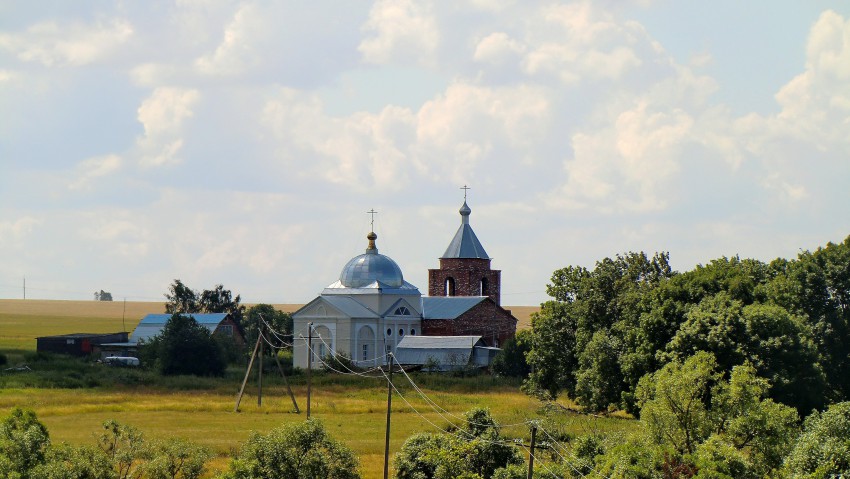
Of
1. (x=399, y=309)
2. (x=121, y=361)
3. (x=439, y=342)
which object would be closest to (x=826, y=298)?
(x=439, y=342)

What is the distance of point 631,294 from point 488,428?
929 inches

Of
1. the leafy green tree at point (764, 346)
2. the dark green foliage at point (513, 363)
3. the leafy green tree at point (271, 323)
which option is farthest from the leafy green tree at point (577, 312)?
the leafy green tree at point (271, 323)

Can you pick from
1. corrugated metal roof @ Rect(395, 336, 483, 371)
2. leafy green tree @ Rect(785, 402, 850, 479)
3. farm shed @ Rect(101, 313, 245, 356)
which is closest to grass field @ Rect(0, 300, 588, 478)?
corrugated metal roof @ Rect(395, 336, 483, 371)

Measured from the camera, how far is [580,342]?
2333 inches

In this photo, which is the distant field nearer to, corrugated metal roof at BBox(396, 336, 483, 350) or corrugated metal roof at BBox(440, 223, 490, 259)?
corrugated metal roof at BBox(440, 223, 490, 259)

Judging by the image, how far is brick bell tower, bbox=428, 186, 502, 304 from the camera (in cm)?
9781

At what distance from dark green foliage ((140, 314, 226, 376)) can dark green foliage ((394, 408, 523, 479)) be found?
43299 mm

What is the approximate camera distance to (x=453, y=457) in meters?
34.2

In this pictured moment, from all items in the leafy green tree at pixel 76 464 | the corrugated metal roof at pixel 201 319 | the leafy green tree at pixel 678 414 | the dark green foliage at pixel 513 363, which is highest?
the corrugated metal roof at pixel 201 319

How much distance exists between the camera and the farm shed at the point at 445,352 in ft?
275

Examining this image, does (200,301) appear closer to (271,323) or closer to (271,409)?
(271,323)

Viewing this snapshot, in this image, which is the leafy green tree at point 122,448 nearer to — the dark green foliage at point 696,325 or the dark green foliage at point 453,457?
the dark green foliage at point 453,457

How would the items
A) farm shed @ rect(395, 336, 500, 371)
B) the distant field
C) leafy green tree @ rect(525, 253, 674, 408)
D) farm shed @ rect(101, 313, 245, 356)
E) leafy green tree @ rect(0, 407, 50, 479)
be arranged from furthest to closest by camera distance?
the distant field, farm shed @ rect(101, 313, 245, 356), farm shed @ rect(395, 336, 500, 371), leafy green tree @ rect(525, 253, 674, 408), leafy green tree @ rect(0, 407, 50, 479)

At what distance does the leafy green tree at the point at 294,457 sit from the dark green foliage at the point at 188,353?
145 feet
